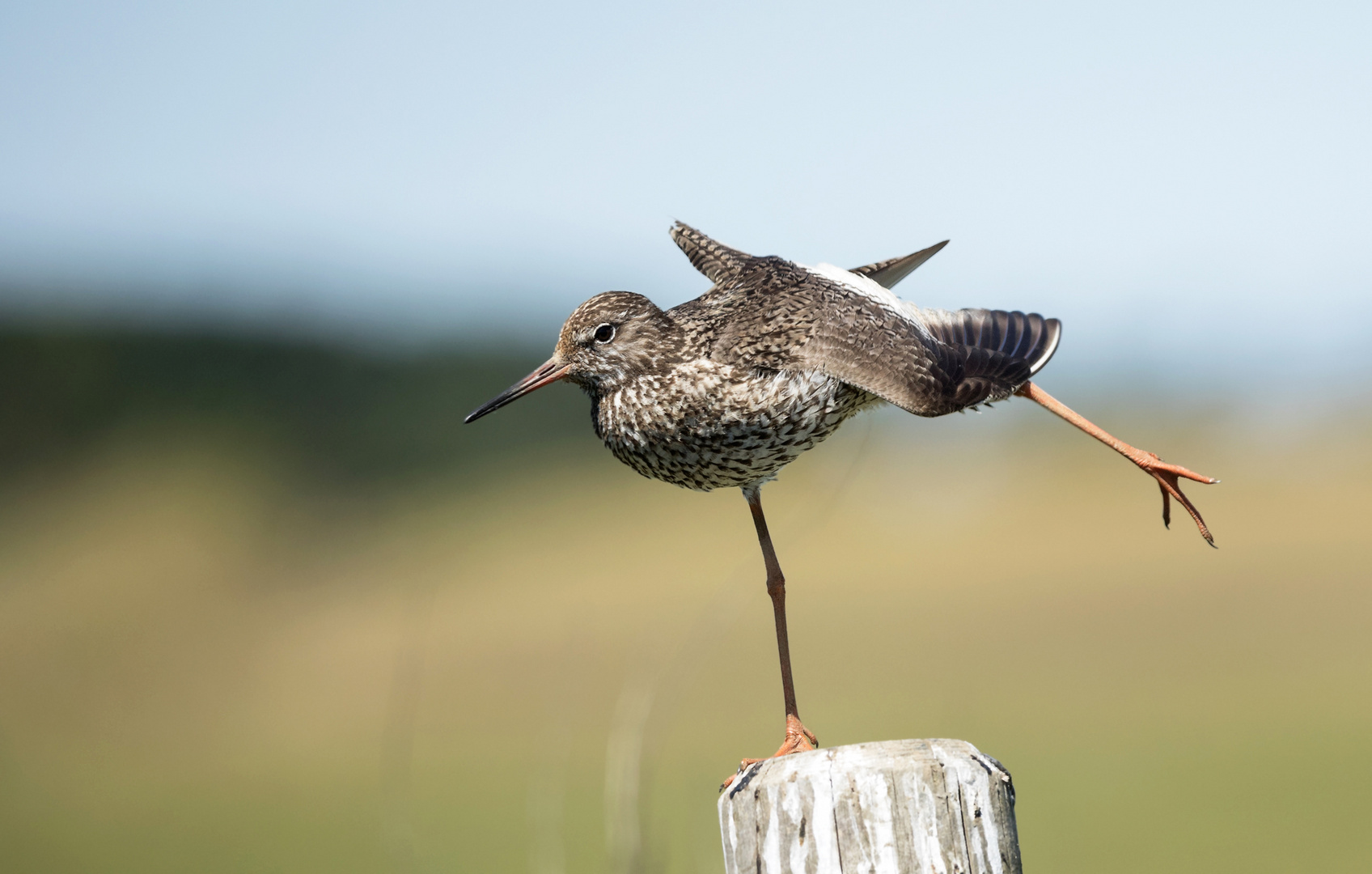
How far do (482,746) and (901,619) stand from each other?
21.2m

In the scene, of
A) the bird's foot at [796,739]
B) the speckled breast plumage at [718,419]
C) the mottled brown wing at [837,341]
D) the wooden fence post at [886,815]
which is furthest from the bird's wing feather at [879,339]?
the wooden fence post at [886,815]

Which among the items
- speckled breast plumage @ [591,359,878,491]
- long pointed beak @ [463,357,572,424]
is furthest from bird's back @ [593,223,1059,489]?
long pointed beak @ [463,357,572,424]

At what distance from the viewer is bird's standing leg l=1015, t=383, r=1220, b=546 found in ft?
17.0

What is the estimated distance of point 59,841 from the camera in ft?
154

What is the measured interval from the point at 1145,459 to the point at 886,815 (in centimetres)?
303

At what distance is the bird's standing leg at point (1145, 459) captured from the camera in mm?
5186

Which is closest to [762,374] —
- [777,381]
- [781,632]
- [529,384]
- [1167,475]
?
[777,381]

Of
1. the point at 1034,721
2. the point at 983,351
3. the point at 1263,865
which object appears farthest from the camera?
the point at 1034,721

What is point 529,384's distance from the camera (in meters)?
4.88

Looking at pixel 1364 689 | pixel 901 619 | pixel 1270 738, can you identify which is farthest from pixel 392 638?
pixel 1364 689

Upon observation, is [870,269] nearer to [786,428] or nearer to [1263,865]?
[786,428]

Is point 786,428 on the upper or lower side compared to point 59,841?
upper

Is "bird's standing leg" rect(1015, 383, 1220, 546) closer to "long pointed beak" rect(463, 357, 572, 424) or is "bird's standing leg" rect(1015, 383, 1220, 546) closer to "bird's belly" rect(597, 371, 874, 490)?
"bird's belly" rect(597, 371, 874, 490)

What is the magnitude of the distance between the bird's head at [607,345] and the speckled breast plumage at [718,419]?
98 mm
